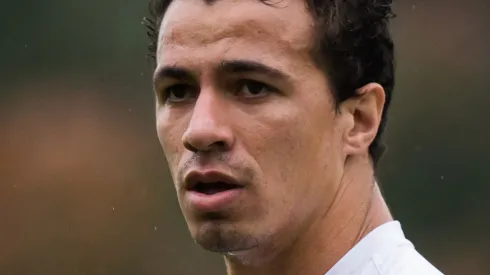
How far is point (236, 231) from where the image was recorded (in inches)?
110

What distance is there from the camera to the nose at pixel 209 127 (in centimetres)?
276

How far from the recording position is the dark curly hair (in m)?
2.95

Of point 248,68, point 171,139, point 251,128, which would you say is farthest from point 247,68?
point 171,139

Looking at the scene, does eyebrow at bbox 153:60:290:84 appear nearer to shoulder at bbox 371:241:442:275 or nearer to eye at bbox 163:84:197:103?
eye at bbox 163:84:197:103

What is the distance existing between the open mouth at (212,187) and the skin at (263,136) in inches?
1.3

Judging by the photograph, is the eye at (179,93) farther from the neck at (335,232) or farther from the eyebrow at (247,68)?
the neck at (335,232)

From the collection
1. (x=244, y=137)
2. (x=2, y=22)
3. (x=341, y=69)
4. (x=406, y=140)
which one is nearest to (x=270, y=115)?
(x=244, y=137)

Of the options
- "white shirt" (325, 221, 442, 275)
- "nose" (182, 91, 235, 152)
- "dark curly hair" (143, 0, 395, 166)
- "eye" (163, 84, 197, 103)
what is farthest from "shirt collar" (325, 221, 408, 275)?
"eye" (163, 84, 197, 103)

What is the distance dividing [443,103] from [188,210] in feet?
23.7

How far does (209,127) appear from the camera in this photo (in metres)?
2.76

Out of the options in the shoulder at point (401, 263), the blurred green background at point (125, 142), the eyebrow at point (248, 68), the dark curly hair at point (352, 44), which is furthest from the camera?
the blurred green background at point (125, 142)

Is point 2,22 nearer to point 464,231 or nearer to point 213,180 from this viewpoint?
point 464,231

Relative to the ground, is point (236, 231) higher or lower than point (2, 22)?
higher

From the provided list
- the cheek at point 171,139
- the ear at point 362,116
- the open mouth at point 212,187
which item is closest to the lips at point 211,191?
the open mouth at point 212,187
